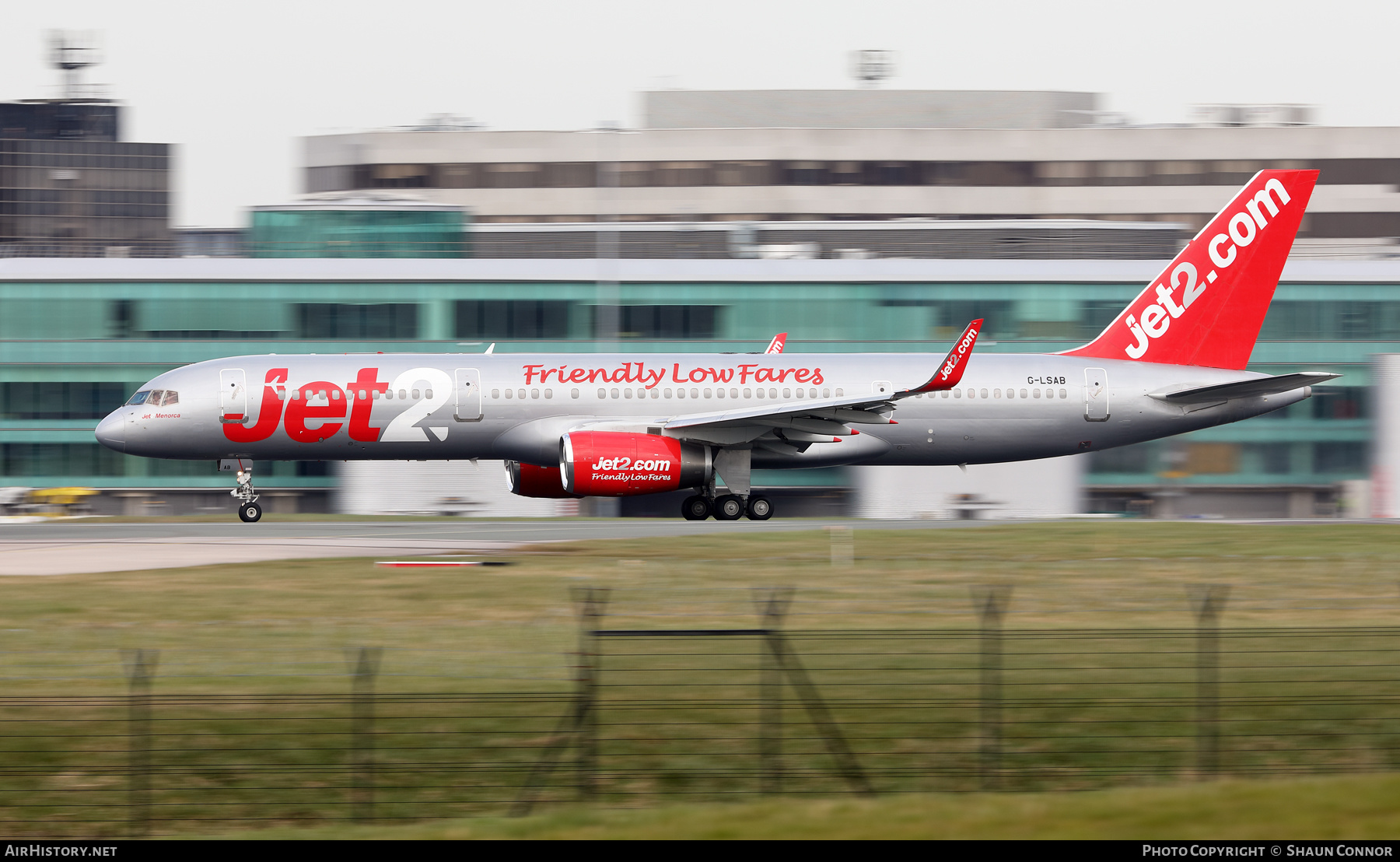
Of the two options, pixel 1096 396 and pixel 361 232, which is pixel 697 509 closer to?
pixel 1096 396

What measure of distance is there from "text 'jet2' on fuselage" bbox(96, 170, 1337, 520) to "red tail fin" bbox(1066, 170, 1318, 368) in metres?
0.78

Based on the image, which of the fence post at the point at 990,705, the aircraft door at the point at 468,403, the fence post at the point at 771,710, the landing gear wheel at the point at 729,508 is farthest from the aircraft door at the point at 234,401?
the fence post at the point at 990,705

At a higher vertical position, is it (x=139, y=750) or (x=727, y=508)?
(x=139, y=750)

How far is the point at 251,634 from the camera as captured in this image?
18719 millimetres

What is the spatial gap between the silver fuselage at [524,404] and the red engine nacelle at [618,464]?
1155mm

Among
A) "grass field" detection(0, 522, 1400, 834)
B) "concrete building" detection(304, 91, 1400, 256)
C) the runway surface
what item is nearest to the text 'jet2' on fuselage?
the runway surface

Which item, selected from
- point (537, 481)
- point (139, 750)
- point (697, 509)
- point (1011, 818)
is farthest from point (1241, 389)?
point (139, 750)

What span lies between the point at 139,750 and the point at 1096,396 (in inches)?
1224

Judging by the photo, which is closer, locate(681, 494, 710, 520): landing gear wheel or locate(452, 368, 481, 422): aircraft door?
locate(452, 368, 481, 422): aircraft door

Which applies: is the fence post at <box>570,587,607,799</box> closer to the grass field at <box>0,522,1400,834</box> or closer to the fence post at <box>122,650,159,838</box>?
the grass field at <box>0,522,1400,834</box>

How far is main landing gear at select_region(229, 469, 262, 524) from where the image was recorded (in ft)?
131

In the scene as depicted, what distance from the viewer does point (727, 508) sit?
39.9m

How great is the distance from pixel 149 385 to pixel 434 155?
241 feet
